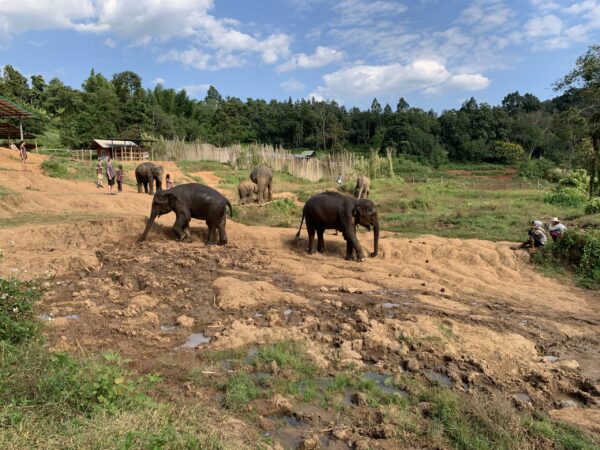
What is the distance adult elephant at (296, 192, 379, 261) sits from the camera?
9977 mm

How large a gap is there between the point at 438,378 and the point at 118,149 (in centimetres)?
3650

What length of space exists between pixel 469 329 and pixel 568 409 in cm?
179

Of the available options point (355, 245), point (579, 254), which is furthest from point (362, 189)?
point (579, 254)

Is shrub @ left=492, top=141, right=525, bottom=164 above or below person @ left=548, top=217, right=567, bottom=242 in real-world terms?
above

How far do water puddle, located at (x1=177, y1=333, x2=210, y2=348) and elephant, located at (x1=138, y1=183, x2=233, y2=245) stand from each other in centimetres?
515

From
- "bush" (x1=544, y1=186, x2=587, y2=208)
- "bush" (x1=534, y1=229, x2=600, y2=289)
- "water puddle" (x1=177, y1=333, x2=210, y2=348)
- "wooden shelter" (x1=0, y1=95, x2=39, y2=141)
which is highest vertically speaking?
"wooden shelter" (x1=0, y1=95, x2=39, y2=141)

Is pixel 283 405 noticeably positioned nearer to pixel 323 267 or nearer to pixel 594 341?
pixel 594 341

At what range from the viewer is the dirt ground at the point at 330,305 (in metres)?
5.17

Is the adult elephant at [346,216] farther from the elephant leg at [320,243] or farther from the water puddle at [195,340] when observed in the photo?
the water puddle at [195,340]

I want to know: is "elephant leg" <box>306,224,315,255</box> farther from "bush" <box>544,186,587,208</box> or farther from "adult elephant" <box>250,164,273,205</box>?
"bush" <box>544,186,587,208</box>

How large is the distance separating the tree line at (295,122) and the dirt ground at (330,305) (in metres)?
31.6

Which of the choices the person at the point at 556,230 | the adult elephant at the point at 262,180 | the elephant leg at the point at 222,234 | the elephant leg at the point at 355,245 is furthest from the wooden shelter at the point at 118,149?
the person at the point at 556,230

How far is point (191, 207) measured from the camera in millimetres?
11023

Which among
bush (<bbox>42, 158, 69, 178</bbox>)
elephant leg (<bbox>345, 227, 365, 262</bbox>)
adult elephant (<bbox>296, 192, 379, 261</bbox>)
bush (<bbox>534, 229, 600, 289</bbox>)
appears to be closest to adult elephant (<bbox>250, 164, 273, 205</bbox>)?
adult elephant (<bbox>296, 192, 379, 261</bbox>)
